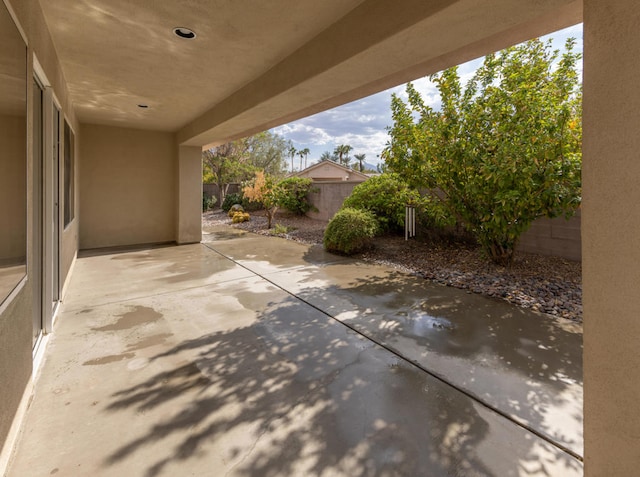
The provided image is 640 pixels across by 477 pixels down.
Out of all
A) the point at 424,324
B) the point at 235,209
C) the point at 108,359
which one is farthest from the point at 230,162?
the point at 424,324

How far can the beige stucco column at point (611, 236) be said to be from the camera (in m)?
1.33

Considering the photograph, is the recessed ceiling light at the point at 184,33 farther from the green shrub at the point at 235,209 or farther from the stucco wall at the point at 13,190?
the green shrub at the point at 235,209

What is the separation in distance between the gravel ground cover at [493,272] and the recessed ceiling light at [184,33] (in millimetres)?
4462

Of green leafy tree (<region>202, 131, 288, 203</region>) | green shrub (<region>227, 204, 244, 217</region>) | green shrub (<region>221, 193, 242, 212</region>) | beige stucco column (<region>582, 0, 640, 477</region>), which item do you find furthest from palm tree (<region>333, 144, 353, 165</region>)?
beige stucco column (<region>582, 0, 640, 477</region>)

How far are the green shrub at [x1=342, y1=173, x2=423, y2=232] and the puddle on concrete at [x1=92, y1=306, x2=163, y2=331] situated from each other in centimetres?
526

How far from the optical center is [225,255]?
7188 mm

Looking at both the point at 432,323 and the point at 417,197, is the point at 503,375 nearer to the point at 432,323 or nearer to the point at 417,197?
the point at 432,323

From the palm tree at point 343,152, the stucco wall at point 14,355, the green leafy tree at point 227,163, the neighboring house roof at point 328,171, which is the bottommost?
the stucco wall at point 14,355

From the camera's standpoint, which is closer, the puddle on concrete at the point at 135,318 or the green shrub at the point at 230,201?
the puddle on concrete at the point at 135,318

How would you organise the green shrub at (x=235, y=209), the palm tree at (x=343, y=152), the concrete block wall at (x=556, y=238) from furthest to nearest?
the palm tree at (x=343, y=152), the green shrub at (x=235, y=209), the concrete block wall at (x=556, y=238)

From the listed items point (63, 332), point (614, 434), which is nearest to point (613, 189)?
point (614, 434)

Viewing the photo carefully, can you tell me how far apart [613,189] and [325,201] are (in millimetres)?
10847

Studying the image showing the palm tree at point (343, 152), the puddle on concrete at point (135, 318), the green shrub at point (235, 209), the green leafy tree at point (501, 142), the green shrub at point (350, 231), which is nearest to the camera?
the puddle on concrete at point (135, 318)

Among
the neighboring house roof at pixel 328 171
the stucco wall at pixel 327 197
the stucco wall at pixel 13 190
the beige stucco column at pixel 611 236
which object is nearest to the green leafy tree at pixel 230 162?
the stucco wall at pixel 327 197
